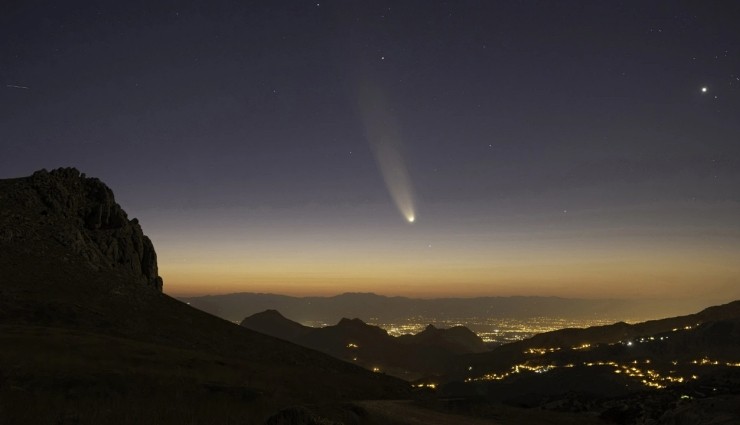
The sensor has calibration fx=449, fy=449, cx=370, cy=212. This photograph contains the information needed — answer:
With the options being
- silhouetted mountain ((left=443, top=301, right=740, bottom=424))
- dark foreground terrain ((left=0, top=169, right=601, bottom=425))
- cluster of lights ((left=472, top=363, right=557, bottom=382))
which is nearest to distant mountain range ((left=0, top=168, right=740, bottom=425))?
dark foreground terrain ((left=0, top=169, right=601, bottom=425))

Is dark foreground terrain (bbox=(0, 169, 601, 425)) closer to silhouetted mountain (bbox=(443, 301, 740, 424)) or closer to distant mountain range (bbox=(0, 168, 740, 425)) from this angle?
distant mountain range (bbox=(0, 168, 740, 425))

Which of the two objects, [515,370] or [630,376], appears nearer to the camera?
[630,376]

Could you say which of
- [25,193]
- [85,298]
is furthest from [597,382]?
[25,193]

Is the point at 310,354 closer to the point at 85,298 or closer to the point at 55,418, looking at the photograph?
the point at 85,298

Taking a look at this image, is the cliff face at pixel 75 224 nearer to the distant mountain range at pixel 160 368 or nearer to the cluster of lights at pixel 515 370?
the distant mountain range at pixel 160 368

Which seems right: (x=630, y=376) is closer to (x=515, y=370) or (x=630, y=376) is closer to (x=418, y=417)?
(x=515, y=370)

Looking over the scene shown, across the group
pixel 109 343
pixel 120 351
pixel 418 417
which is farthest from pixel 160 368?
pixel 418 417

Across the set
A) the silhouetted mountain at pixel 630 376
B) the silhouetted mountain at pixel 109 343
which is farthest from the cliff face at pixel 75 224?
the silhouetted mountain at pixel 630 376
